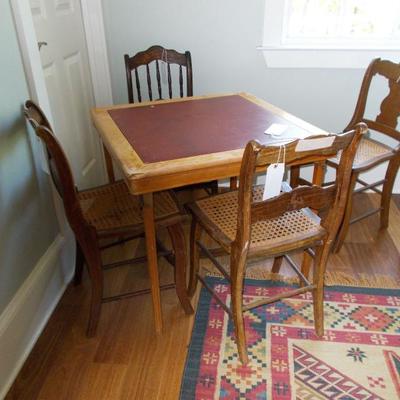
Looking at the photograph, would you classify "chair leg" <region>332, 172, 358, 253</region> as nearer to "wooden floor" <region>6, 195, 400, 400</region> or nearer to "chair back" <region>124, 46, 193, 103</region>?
"wooden floor" <region>6, 195, 400, 400</region>

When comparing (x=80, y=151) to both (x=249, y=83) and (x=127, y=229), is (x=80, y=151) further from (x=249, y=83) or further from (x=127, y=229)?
(x=249, y=83)

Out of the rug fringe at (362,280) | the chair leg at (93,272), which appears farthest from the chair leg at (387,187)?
the chair leg at (93,272)

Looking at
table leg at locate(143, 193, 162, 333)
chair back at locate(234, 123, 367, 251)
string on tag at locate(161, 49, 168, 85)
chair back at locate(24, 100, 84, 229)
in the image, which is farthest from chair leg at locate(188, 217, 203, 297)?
string on tag at locate(161, 49, 168, 85)

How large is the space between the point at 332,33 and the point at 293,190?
1579 mm

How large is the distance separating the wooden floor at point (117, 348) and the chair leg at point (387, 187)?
273 millimetres

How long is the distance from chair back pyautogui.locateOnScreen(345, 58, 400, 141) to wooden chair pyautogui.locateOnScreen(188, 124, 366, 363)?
88 centimetres

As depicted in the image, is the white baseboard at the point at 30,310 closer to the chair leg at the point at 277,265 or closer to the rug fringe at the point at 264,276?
the rug fringe at the point at 264,276

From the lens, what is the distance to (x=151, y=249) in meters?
1.43

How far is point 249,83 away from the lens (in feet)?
8.01

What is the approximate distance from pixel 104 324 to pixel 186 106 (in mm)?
1062

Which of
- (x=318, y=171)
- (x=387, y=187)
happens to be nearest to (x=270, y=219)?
(x=318, y=171)

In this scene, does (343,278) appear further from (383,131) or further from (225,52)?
(225,52)

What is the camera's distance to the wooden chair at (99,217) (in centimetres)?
135

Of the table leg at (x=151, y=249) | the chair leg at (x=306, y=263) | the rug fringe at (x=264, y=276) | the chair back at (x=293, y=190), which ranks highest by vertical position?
the chair back at (x=293, y=190)
